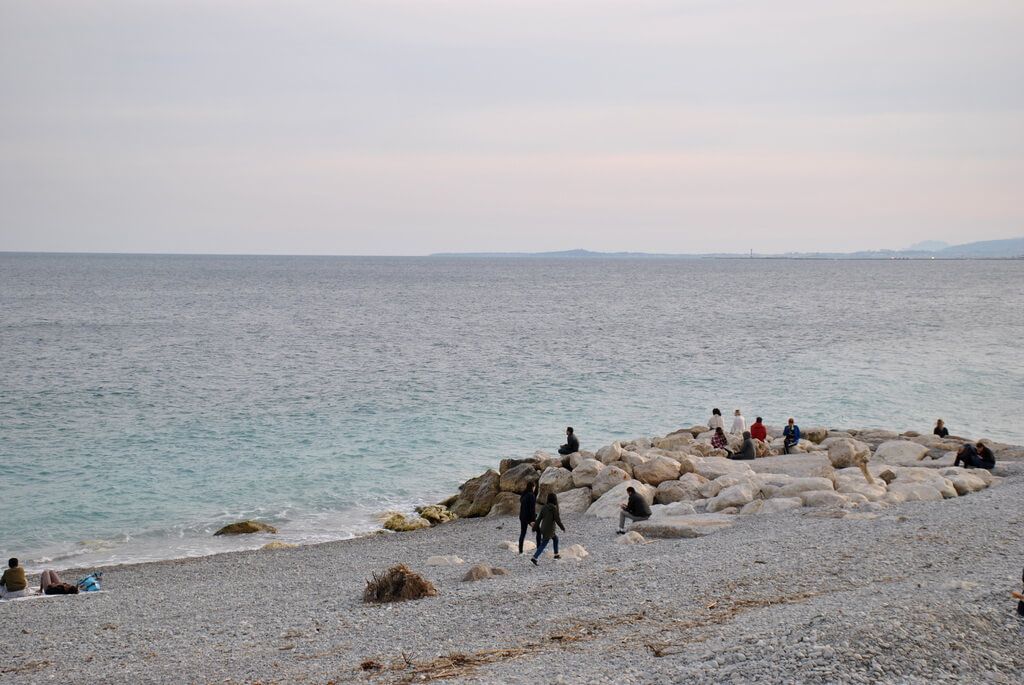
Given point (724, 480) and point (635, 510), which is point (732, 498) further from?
point (635, 510)

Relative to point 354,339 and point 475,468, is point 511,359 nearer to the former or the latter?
point 354,339

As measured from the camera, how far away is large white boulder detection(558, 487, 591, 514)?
23484 millimetres

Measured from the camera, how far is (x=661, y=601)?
13.7m

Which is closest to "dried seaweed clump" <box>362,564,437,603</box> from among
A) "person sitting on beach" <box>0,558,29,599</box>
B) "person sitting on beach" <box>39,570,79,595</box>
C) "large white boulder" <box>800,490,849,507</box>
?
"person sitting on beach" <box>39,570,79,595</box>

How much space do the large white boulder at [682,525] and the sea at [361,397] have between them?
8.50 m

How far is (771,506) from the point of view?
21.0m

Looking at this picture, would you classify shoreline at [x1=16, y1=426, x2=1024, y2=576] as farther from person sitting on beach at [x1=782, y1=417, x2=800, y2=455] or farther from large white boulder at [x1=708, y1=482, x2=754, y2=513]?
person sitting on beach at [x1=782, y1=417, x2=800, y2=455]

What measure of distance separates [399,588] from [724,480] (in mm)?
10899

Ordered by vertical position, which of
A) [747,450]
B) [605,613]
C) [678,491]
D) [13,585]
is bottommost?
[13,585]

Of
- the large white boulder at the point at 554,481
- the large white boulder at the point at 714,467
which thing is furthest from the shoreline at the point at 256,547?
the large white boulder at the point at 714,467

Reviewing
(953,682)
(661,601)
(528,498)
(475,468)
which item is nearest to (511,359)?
(475,468)

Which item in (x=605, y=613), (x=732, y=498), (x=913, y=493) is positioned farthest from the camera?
(x=732, y=498)

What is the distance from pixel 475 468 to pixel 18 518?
45.4ft

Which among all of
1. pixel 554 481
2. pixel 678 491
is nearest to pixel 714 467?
pixel 678 491
